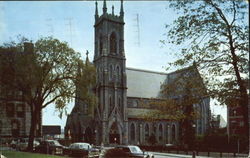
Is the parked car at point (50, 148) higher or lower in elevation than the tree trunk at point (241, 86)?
lower

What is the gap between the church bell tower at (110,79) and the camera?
63.0m

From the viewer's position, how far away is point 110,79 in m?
66.6

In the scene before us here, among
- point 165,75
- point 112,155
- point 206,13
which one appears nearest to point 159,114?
point 112,155

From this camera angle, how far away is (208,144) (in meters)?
49.3

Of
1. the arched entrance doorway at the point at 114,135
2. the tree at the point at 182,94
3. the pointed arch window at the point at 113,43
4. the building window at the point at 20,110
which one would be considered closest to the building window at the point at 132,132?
the arched entrance doorway at the point at 114,135

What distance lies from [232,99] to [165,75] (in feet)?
Answer: 237

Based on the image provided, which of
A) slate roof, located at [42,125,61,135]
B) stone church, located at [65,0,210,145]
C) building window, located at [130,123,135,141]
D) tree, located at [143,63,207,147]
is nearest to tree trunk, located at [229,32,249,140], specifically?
tree, located at [143,63,207,147]

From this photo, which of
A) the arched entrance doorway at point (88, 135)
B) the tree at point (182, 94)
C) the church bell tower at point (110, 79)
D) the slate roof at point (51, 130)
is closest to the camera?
the tree at point (182, 94)

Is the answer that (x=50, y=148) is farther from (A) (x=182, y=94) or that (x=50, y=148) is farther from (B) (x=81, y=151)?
(A) (x=182, y=94)

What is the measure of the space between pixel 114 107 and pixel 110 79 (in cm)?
634

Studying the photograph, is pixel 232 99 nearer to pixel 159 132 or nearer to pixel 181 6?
pixel 181 6

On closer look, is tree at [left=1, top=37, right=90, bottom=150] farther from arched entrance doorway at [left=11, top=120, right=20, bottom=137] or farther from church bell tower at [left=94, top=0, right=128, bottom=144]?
church bell tower at [left=94, top=0, right=128, bottom=144]

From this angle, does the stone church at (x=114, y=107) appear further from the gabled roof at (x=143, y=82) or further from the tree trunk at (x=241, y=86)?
the tree trunk at (x=241, y=86)

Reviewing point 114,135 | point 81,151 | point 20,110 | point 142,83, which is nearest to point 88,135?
point 114,135
